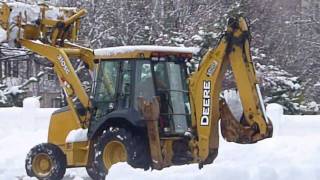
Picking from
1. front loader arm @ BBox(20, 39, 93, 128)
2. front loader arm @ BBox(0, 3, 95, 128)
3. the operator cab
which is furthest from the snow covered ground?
front loader arm @ BBox(0, 3, 95, 128)

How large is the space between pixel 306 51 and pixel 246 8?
4400 millimetres

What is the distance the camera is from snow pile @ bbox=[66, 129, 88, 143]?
12.6 metres

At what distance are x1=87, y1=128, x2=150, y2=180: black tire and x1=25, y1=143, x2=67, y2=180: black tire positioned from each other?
89 centimetres

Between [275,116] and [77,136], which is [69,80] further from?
[275,116]

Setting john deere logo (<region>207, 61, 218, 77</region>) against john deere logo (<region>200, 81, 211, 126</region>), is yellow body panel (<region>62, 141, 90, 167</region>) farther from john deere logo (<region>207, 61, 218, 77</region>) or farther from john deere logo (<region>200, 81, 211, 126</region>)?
john deere logo (<region>207, 61, 218, 77</region>)

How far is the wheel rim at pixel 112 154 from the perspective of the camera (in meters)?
11.7

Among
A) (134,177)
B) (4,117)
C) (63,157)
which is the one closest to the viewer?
(134,177)

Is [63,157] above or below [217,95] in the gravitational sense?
below

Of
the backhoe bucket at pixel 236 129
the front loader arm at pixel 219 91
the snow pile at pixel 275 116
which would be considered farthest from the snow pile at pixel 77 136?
the snow pile at pixel 275 116

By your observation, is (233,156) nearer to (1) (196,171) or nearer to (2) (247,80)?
(2) (247,80)

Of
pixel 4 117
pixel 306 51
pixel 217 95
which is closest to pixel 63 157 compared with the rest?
pixel 217 95

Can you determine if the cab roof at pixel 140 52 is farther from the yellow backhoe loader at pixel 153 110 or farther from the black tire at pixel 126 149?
the black tire at pixel 126 149

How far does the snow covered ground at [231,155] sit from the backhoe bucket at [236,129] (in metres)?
0.14

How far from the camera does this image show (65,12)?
13.9 metres
